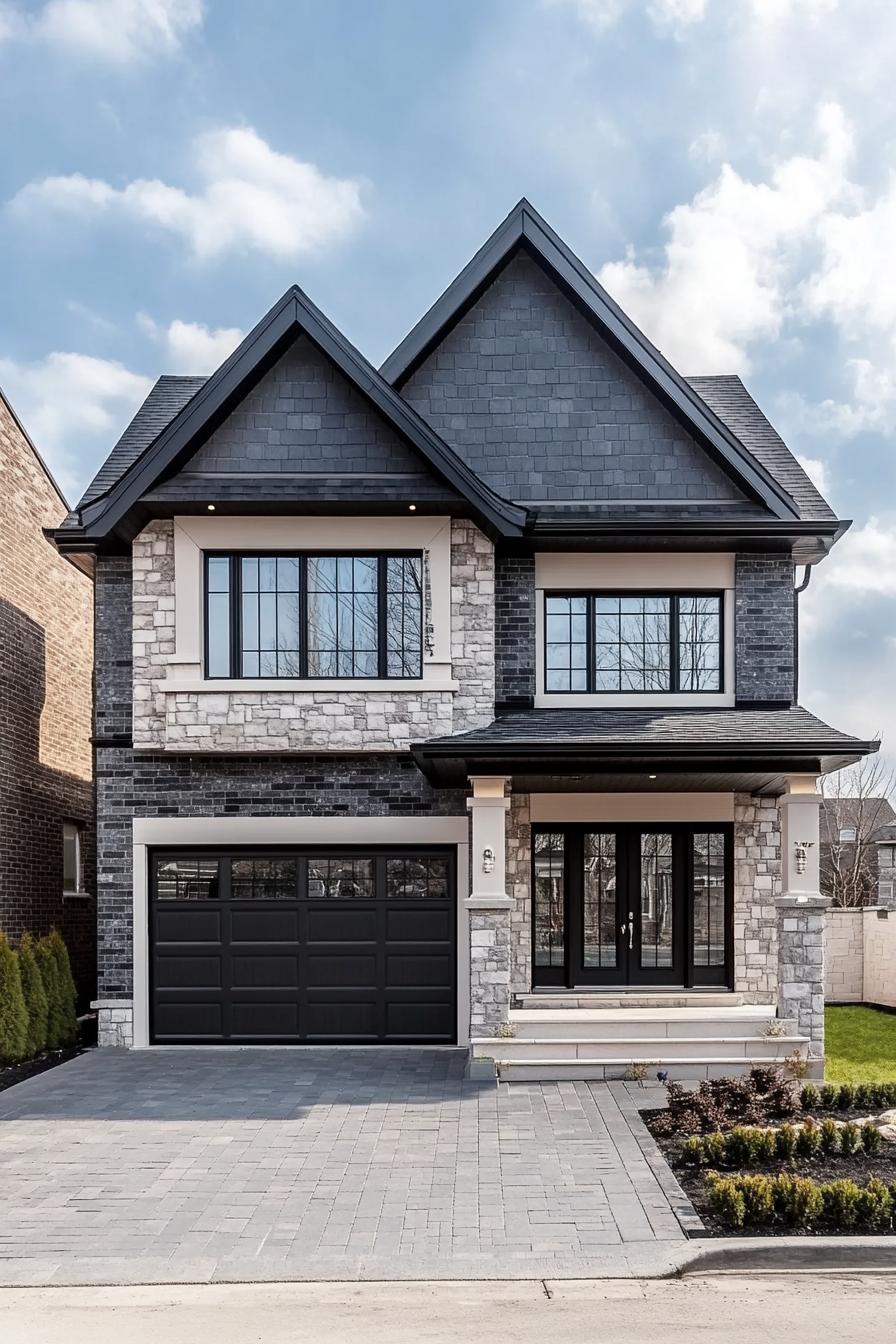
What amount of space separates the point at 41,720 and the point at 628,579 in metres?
8.80

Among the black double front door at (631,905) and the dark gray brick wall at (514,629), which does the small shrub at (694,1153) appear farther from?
the dark gray brick wall at (514,629)

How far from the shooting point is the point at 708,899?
13680mm

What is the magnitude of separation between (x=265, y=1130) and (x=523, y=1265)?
11.7 feet

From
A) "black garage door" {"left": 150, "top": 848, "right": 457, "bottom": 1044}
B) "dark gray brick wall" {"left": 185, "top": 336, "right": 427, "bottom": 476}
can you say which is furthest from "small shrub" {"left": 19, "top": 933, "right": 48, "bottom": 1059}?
"dark gray brick wall" {"left": 185, "top": 336, "right": 427, "bottom": 476}

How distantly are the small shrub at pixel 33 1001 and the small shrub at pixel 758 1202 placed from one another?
29.7 ft

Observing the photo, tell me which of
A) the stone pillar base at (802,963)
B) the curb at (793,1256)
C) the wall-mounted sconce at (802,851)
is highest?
the wall-mounted sconce at (802,851)

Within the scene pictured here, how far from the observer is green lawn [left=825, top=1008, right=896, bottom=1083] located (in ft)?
39.0

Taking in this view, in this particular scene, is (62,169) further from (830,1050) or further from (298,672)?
(830,1050)

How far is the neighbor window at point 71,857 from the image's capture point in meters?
17.1

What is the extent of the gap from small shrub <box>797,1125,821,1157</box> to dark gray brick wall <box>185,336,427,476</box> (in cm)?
816

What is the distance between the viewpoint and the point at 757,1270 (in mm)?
6457

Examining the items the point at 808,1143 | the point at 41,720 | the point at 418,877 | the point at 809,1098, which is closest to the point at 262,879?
the point at 418,877

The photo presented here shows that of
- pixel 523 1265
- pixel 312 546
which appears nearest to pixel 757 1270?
pixel 523 1265

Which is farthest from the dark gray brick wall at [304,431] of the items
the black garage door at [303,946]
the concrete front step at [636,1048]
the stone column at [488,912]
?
the concrete front step at [636,1048]
